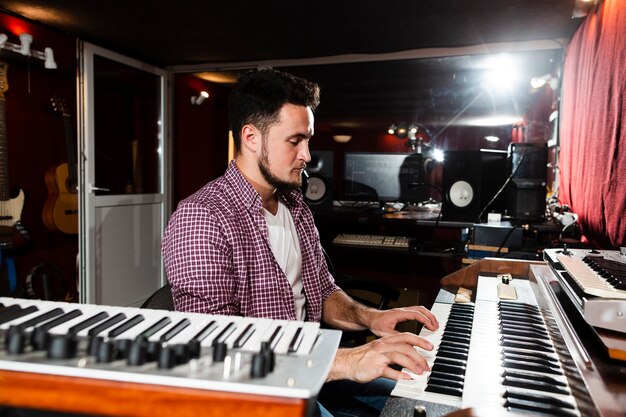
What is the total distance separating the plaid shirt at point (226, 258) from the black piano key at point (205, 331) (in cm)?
54

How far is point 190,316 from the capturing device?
729 mm

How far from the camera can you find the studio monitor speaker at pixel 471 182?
10.9 feet

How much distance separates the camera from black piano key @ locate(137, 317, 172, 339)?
63 cm

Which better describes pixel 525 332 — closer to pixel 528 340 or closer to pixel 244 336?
pixel 528 340

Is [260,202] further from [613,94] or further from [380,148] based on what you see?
[380,148]

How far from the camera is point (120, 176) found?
15.7 ft

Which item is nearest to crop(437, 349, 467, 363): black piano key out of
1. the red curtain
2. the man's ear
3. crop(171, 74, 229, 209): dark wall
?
the man's ear

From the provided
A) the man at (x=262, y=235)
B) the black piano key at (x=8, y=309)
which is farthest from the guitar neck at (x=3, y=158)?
the black piano key at (x=8, y=309)

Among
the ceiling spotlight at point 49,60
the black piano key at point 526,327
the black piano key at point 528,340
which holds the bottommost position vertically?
the black piano key at point 528,340

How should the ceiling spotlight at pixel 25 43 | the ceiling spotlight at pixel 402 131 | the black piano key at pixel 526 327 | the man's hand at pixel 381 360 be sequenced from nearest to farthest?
the man's hand at pixel 381 360, the black piano key at pixel 526 327, the ceiling spotlight at pixel 25 43, the ceiling spotlight at pixel 402 131

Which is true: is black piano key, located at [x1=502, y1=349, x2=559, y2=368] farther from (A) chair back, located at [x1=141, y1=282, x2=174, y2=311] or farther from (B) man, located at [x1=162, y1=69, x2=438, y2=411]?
(A) chair back, located at [x1=141, y1=282, x2=174, y2=311]

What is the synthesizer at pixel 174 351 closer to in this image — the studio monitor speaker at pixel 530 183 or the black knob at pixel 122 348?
the black knob at pixel 122 348

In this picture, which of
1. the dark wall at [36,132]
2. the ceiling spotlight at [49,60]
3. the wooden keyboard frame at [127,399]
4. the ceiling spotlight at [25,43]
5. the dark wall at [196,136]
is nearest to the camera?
the wooden keyboard frame at [127,399]

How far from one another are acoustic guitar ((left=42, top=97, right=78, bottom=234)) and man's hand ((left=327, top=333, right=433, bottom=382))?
3.61 m
